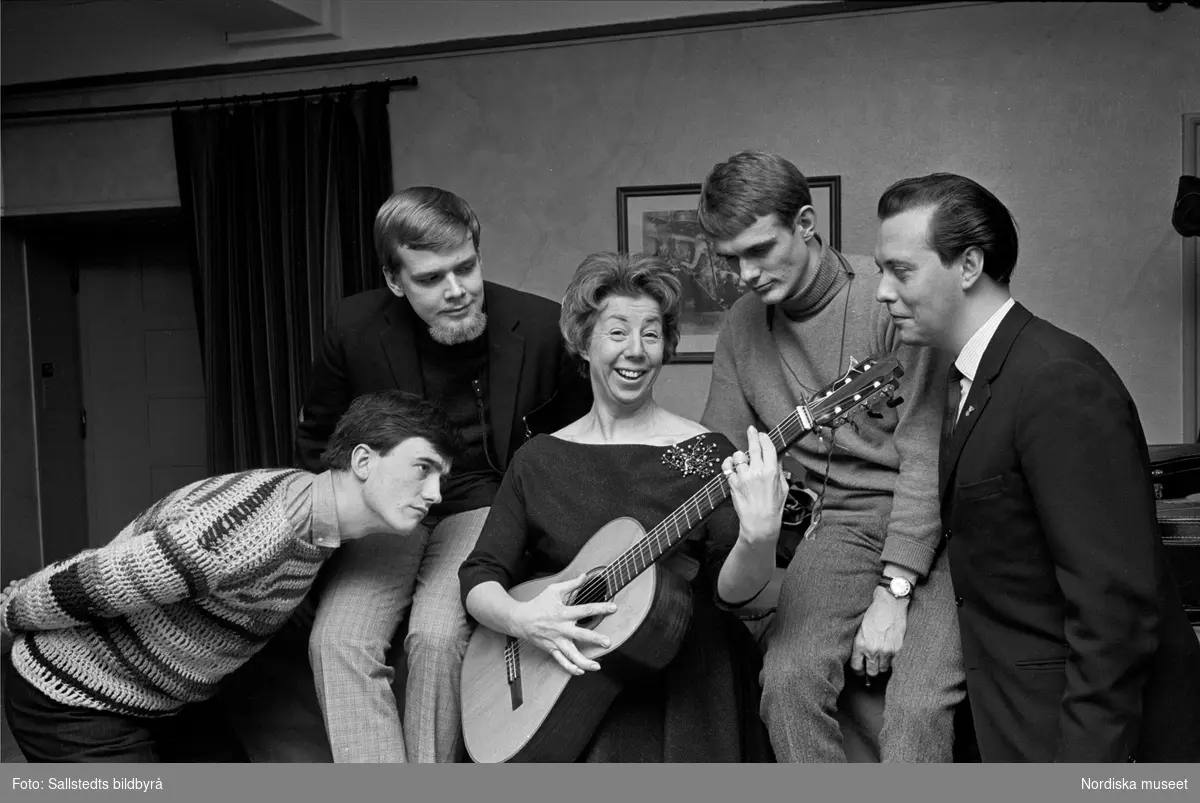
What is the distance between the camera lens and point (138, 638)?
Answer: 2191mm

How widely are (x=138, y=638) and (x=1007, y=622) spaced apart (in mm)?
1726

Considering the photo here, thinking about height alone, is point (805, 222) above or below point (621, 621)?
above

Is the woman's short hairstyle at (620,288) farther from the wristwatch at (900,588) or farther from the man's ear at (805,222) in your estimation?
the wristwatch at (900,588)

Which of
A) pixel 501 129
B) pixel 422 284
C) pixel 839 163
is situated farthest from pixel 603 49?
pixel 422 284

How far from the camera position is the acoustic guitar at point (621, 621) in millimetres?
1973

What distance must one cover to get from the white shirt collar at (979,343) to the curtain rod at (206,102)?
13.0 ft

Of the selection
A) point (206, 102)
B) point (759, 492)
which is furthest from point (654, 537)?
point (206, 102)

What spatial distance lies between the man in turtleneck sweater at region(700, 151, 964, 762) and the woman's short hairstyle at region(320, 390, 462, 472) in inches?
26.6

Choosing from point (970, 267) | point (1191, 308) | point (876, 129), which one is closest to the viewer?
point (970, 267)

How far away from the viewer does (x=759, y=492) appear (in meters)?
1.84

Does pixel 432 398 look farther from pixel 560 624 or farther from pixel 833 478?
pixel 833 478

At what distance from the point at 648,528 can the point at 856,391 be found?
509mm

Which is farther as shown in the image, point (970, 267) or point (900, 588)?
point (900, 588)

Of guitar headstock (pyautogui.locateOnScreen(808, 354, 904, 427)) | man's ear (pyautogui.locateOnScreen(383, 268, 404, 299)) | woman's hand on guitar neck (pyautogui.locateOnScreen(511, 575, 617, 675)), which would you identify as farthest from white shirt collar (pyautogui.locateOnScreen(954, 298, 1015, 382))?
man's ear (pyautogui.locateOnScreen(383, 268, 404, 299))
